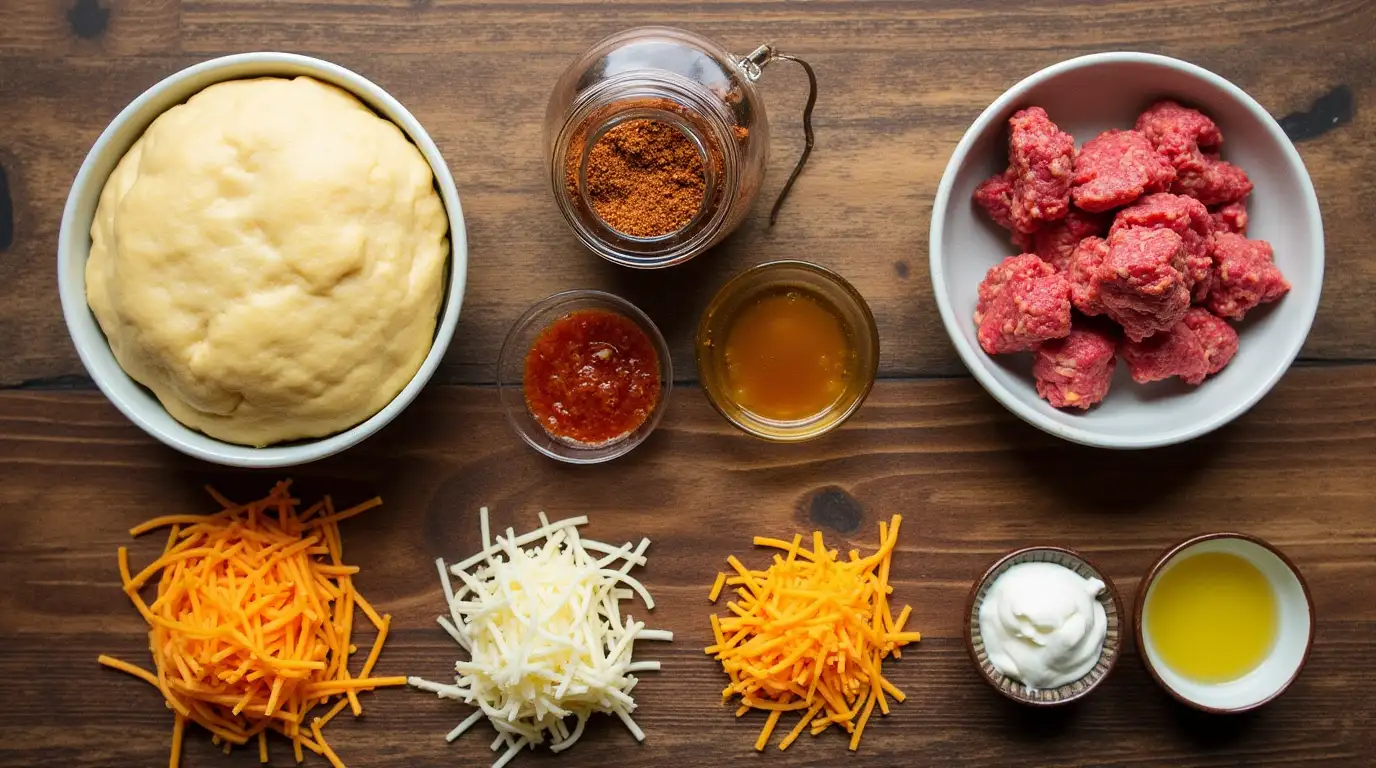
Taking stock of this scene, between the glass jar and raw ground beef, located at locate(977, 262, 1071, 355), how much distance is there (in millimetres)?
565

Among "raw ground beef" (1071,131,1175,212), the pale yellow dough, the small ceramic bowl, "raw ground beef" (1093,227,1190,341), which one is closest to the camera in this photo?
the pale yellow dough

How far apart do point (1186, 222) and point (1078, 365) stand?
1.13ft

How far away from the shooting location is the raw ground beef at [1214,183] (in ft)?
6.70

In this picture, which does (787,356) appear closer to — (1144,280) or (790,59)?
(790,59)

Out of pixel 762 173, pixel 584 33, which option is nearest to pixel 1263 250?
pixel 762 173

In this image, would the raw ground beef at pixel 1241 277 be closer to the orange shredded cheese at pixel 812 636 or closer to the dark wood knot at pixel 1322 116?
the dark wood knot at pixel 1322 116

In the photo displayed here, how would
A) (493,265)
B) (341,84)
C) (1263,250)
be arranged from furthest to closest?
(493,265)
(1263,250)
(341,84)

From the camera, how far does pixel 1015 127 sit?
2.02 metres

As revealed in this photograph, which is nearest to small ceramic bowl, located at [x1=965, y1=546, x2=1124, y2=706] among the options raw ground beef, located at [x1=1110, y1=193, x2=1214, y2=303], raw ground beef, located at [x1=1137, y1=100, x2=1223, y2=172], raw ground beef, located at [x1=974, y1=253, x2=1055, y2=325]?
raw ground beef, located at [x1=974, y1=253, x2=1055, y2=325]

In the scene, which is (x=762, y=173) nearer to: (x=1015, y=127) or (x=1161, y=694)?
(x=1015, y=127)

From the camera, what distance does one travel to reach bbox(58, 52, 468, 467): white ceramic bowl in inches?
74.1

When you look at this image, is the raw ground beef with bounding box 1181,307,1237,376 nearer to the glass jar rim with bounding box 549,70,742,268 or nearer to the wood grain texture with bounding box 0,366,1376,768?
the wood grain texture with bounding box 0,366,1376,768

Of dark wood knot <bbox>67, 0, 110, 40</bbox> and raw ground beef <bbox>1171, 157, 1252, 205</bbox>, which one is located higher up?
dark wood knot <bbox>67, 0, 110, 40</bbox>

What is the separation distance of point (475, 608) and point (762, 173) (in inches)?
43.0
